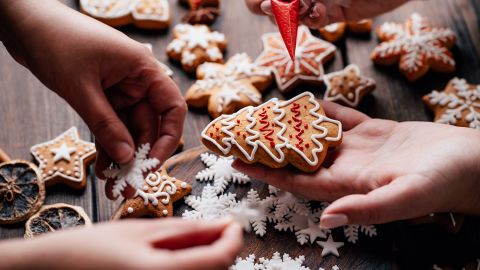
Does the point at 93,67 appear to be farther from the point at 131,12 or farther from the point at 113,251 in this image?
the point at 131,12

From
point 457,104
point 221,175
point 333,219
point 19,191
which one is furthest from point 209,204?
point 457,104

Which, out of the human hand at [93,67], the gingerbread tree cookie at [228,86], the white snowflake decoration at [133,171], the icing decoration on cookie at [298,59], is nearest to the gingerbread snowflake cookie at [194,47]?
the gingerbread tree cookie at [228,86]

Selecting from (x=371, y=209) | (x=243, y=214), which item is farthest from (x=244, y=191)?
(x=243, y=214)

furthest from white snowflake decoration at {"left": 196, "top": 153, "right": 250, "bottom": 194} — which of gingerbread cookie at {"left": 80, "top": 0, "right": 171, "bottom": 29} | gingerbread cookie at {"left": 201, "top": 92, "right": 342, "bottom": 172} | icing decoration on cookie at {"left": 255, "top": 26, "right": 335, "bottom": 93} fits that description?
gingerbread cookie at {"left": 80, "top": 0, "right": 171, "bottom": 29}

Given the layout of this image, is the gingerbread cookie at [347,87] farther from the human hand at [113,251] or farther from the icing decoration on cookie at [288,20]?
the human hand at [113,251]

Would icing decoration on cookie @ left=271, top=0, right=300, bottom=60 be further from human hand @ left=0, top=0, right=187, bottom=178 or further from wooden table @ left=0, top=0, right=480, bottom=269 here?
human hand @ left=0, top=0, right=187, bottom=178
